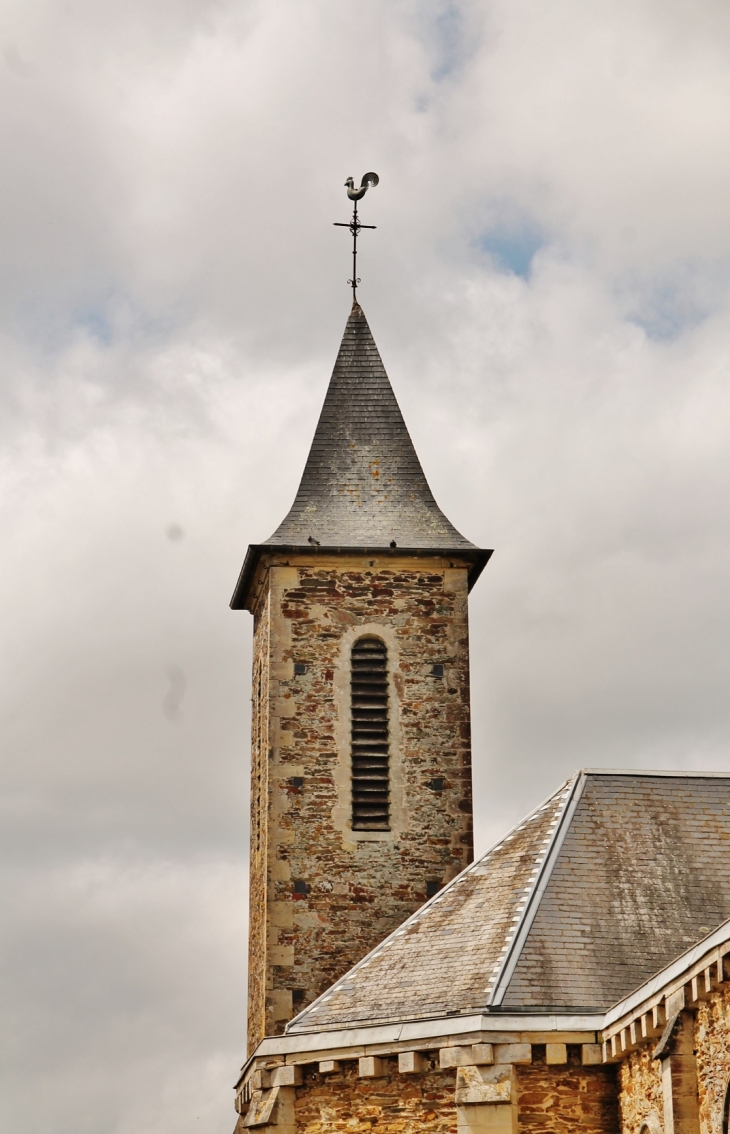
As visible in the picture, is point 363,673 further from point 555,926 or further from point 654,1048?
point 654,1048

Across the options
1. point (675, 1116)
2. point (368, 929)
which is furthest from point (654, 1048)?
point (368, 929)

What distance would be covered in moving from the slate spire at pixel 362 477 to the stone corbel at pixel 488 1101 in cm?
946

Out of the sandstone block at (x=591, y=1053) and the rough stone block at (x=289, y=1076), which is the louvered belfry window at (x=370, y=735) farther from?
the sandstone block at (x=591, y=1053)

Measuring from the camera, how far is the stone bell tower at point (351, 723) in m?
22.5

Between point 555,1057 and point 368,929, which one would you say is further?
point 368,929

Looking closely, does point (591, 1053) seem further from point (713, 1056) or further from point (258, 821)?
point (258, 821)

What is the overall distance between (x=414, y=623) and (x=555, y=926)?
7.50 meters

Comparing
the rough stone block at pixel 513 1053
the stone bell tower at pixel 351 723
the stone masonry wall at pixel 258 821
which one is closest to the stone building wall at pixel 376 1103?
the rough stone block at pixel 513 1053

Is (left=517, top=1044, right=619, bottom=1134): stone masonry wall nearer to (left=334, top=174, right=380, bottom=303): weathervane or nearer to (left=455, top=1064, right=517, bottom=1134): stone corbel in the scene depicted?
(left=455, top=1064, right=517, bottom=1134): stone corbel

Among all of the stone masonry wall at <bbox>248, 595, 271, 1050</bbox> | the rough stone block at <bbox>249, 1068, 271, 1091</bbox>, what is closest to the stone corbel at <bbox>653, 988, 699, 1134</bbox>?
the rough stone block at <bbox>249, 1068, 271, 1091</bbox>

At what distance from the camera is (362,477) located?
25.4 meters

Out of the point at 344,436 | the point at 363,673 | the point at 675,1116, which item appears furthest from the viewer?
the point at 344,436

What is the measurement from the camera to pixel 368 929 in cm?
2238

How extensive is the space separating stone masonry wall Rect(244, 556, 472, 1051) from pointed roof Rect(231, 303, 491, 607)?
1.08ft
